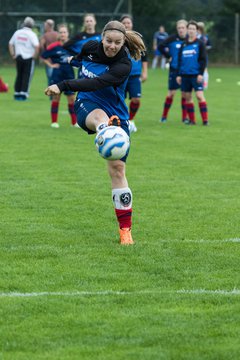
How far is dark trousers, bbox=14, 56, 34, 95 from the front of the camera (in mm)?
25797

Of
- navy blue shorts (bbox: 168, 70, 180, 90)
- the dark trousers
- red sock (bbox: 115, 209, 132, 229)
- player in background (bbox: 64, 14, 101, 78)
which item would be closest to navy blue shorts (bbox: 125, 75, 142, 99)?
player in background (bbox: 64, 14, 101, 78)

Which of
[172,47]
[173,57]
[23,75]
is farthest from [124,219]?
[23,75]

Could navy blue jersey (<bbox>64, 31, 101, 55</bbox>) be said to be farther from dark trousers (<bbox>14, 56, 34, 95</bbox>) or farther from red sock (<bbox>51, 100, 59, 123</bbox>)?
dark trousers (<bbox>14, 56, 34, 95</bbox>)

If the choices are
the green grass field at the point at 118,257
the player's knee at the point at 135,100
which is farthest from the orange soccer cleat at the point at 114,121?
the player's knee at the point at 135,100

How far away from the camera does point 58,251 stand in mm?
7578

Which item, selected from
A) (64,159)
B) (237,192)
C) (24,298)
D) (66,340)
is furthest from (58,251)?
(64,159)

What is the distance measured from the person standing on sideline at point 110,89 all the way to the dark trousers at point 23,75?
693 inches

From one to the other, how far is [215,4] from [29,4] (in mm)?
20978

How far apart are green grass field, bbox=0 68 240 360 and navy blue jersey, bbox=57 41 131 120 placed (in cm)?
113

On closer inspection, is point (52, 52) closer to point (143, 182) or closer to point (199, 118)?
point (199, 118)

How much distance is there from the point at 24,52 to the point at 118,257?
19622 mm

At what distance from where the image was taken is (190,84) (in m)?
19.0

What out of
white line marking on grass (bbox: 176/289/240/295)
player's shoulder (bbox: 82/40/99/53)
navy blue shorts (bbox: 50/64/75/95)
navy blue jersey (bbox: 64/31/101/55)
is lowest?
navy blue shorts (bbox: 50/64/75/95)

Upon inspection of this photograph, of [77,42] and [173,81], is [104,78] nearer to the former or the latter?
[77,42]
